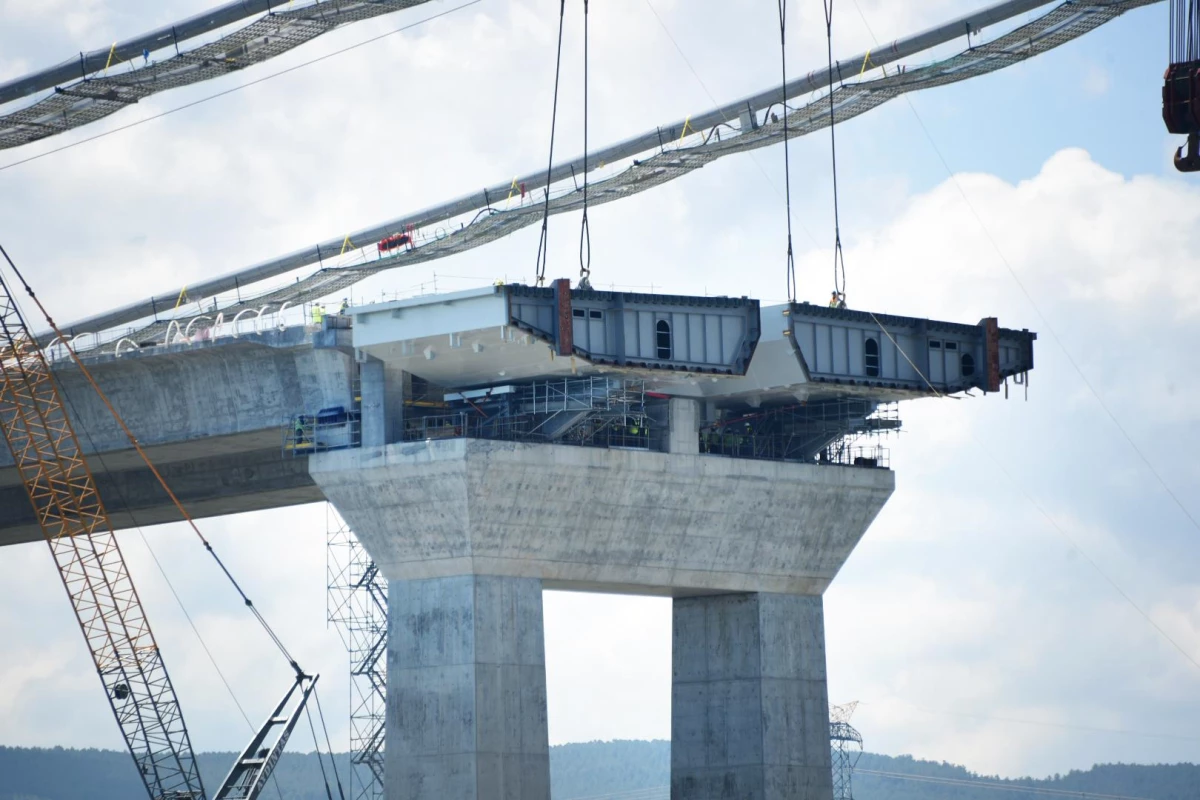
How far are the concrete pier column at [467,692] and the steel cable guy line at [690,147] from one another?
21.5 metres

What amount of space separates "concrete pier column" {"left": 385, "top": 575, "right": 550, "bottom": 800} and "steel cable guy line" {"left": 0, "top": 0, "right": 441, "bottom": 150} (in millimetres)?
22221

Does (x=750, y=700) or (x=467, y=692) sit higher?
(x=750, y=700)

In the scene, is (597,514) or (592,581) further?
(592,581)

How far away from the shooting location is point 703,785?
81.1 metres

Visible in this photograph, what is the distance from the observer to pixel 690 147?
90062 millimetres

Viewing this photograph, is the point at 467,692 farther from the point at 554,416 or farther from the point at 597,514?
the point at 554,416

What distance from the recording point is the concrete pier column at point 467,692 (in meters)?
71.9

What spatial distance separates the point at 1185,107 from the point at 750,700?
98.0 ft

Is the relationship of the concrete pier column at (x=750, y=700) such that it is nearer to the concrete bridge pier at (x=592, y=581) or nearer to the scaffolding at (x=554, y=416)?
the concrete bridge pier at (x=592, y=581)

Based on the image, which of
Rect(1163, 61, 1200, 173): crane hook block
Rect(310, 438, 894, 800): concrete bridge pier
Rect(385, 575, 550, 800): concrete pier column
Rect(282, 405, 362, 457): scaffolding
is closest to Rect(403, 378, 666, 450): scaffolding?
Rect(310, 438, 894, 800): concrete bridge pier

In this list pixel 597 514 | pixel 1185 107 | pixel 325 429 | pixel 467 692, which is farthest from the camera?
pixel 325 429

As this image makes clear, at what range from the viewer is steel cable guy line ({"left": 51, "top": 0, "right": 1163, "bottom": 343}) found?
7900cm

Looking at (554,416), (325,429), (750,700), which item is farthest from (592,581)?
(325,429)

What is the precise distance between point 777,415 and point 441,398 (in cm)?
1364
